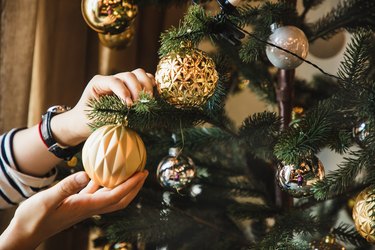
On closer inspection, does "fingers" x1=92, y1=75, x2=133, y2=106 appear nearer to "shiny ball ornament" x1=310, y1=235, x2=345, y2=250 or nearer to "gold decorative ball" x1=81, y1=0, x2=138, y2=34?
"gold decorative ball" x1=81, y1=0, x2=138, y2=34

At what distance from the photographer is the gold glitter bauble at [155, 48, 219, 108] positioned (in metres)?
0.55

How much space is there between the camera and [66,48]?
1099 mm

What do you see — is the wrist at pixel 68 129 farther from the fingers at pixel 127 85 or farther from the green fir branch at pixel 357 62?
the green fir branch at pixel 357 62

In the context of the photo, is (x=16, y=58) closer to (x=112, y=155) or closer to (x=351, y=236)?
(x=112, y=155)

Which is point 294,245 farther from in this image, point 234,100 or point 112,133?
point 234,100

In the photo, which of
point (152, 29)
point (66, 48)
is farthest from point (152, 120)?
point (152, 29)

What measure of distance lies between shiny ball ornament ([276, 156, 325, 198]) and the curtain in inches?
16.1

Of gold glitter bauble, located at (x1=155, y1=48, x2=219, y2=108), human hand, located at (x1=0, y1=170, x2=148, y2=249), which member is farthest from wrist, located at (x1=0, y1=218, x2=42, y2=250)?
gold glitter bauble, located at (x1=155, y1=48, x2=219, y2=108)

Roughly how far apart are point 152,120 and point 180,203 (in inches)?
11.9

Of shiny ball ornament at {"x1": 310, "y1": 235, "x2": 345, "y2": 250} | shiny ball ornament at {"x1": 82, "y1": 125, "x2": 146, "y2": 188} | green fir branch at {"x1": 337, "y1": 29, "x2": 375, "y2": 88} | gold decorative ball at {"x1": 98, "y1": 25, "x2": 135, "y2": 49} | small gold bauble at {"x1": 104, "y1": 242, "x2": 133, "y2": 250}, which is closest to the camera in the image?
shiny ball ornament at {"x1": 82, "y1": 125, "x2": 146, "y2": 188}

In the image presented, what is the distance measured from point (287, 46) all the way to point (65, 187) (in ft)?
1.02

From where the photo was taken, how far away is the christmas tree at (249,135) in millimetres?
574

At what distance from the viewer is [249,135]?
0.72m

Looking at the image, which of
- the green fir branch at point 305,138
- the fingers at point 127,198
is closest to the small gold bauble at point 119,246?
the fingers at point 127,198
